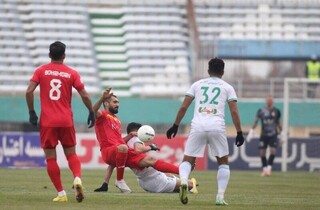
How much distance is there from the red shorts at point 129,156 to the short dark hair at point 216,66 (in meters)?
3.35

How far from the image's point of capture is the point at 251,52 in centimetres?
4088

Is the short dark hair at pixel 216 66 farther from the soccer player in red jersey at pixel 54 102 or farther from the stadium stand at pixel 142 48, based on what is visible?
the stadium stand at pixel 142 48

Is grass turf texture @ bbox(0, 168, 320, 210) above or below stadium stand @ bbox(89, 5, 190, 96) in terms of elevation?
below

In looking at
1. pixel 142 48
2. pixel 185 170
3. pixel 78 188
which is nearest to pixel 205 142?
pixel 185 170

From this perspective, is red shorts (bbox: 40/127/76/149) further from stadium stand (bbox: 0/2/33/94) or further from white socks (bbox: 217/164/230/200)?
stadium stand (bbox: 0/2/33/94)

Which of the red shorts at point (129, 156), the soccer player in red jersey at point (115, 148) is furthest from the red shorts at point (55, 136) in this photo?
the red shorts at point (129, 156)

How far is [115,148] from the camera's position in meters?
18.8

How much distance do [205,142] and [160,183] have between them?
3173 millimetres

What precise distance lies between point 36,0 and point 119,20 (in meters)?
3.35

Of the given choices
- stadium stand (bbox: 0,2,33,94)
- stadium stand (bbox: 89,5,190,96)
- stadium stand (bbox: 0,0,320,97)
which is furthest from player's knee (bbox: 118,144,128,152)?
stadium stand (bbox: 89,5,190,96)

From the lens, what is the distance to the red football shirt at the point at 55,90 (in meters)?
15.4

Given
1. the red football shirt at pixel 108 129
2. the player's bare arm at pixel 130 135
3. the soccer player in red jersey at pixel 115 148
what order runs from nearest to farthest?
the soccer player in red jersey at pixel 115 148 < the red football shirt at pixel 108 129 < the player's bare arm at pixel 130 135

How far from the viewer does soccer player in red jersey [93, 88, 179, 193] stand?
18.6 meters

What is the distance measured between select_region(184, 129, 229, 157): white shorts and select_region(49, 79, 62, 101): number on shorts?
1.94 meters
